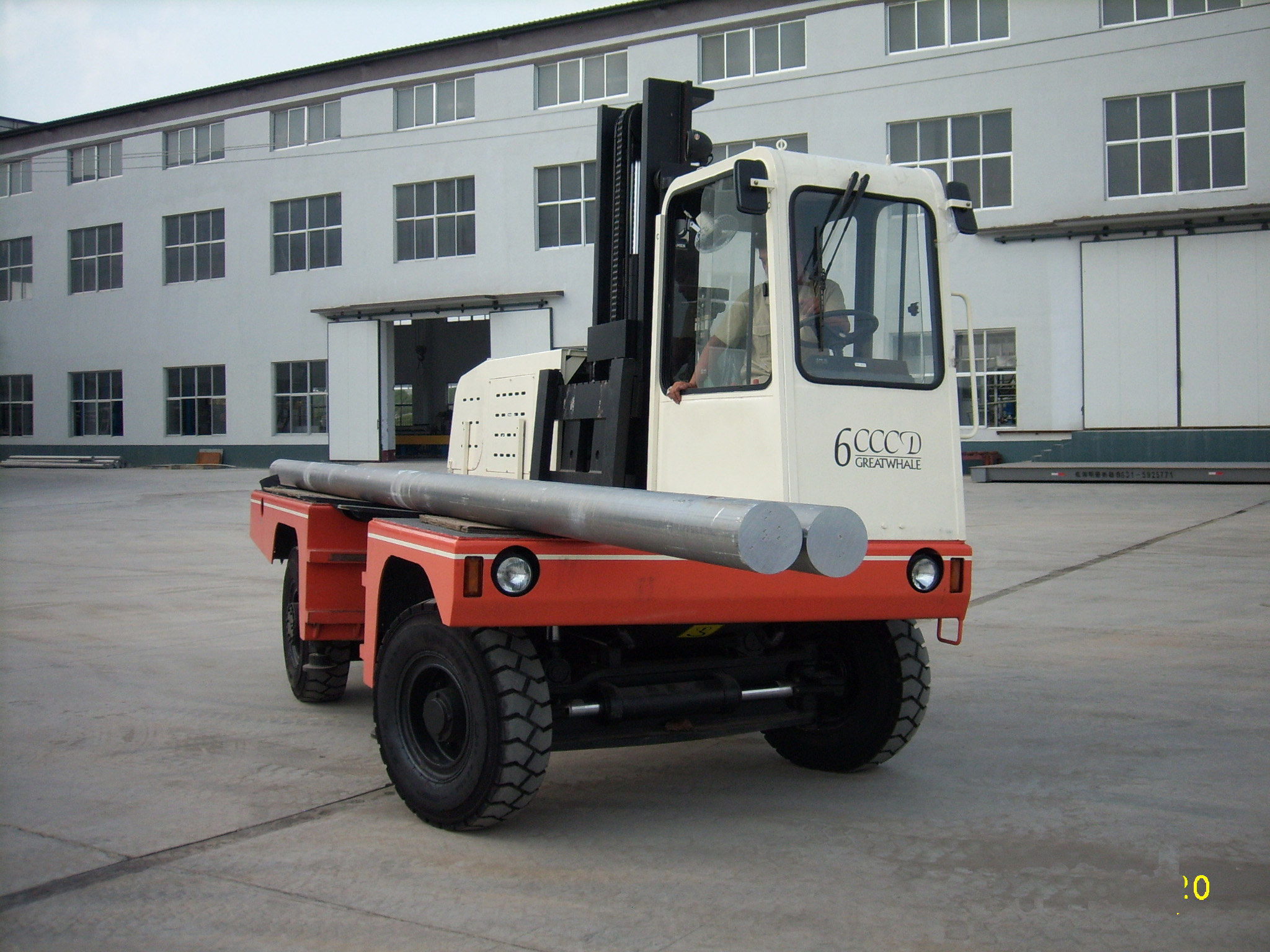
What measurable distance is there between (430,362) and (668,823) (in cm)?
4167

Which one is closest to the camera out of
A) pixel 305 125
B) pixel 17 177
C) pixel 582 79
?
pixel 582 79

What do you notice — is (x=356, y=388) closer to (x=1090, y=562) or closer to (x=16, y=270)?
(x=16, y=270)

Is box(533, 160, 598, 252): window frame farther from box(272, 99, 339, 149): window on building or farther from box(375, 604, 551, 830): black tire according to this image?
box(375, 604, 551, 830): black tire

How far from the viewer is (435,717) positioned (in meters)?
4.45

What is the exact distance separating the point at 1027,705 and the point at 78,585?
8884 mm

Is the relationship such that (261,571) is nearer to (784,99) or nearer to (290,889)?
(290,889)

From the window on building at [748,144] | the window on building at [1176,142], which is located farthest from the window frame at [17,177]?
the window on building at [1176,142]

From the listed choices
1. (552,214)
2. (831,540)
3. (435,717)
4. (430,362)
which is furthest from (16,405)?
(831,540)

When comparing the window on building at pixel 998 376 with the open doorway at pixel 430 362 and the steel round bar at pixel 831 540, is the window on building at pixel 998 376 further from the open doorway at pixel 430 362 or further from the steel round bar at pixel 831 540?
the steel round bar at pixel 831 540

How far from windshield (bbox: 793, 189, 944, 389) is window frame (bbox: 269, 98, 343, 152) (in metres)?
31.8

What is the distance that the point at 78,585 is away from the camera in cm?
1129

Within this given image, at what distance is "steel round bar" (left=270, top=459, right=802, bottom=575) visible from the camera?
327 centimetres

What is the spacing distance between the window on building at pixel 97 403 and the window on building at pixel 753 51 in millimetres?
22606

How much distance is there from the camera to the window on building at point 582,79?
29.9 metres
